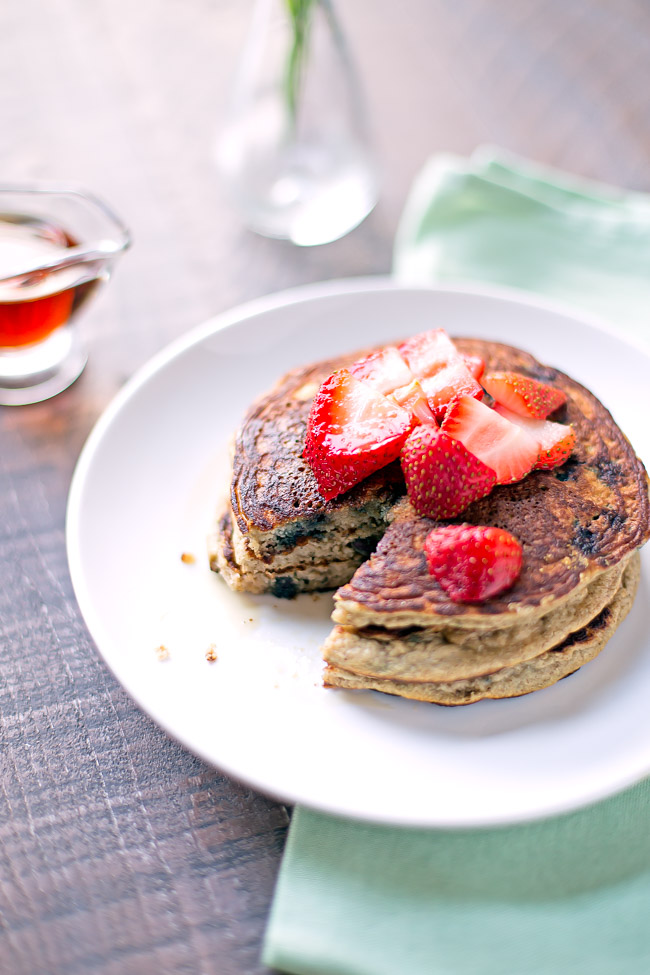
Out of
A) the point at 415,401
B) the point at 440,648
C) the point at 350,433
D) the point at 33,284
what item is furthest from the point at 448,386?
the point at 33,284

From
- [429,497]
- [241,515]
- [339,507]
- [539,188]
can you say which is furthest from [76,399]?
[539,188]

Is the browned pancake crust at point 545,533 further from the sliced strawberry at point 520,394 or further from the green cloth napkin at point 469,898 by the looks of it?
the green cloth napkin at point 469,898

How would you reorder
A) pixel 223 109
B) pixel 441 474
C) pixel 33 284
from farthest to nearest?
pixel 223 109, pixel 33 284, pixel 441 474

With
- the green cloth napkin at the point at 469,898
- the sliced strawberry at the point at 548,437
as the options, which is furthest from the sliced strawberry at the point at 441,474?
the green cloth napkin at the point at 469,898

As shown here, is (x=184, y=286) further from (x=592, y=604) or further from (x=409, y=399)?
(x=592, y=604)

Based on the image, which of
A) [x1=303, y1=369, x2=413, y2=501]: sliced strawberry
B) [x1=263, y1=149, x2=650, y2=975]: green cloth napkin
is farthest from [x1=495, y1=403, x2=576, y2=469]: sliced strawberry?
[x1=263, y1=149, x2=650, y2=975]: green cloth napkin

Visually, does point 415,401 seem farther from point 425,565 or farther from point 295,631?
point 295,631

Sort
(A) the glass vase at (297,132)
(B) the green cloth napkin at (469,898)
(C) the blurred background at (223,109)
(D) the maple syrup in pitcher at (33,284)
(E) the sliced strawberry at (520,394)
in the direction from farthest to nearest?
(C) the blurred background at (223,109)
(A) the glass vase at (297,132)
(D) the maple syrup in pitcher at (33,284)
(E) the sliced strawberry at (520,394)
(B) the green cloth napkin at (469,898)
